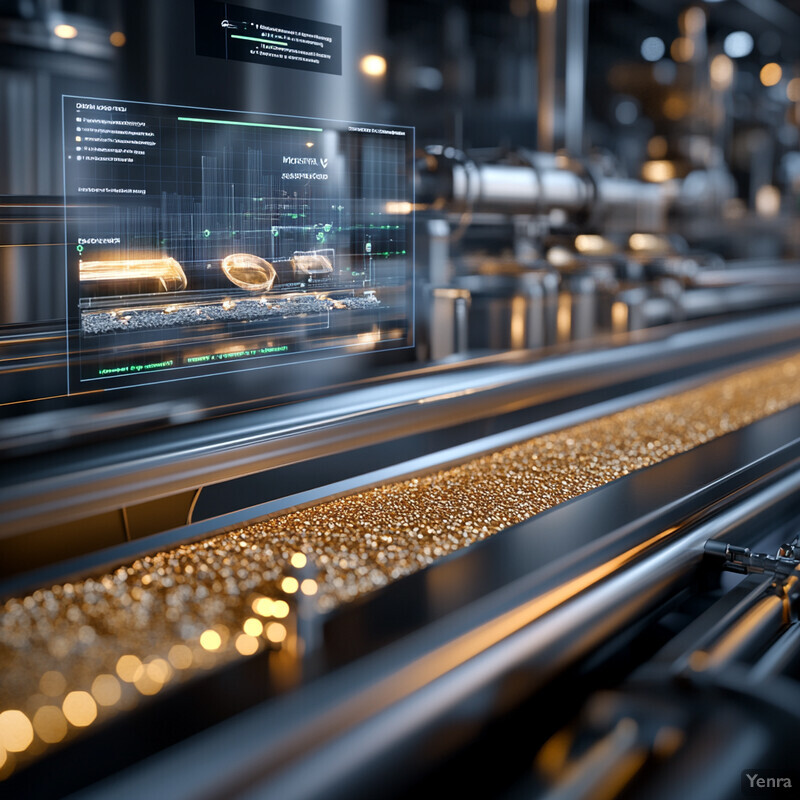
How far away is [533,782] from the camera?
1.36 ft

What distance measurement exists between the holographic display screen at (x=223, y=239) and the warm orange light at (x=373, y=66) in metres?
0.05

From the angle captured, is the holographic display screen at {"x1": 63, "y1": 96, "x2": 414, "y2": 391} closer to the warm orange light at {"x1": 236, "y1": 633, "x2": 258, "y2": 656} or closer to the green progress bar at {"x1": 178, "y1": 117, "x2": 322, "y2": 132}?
the green progress bar at {"x1": 178, "y1": 117, "x2": 322, "y2": 132}

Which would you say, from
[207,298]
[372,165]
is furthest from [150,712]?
[372,165]

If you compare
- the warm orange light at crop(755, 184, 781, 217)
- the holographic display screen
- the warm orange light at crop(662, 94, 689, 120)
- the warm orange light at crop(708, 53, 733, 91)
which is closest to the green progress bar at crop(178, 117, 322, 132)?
the holographic display screen

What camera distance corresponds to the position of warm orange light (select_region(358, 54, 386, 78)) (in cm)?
81

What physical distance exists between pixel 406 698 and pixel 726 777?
15 centimetres

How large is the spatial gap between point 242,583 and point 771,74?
128 inches

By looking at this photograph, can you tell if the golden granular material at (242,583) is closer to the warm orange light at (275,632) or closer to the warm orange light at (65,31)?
the warm orange light at (275,632)

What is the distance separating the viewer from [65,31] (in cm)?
59

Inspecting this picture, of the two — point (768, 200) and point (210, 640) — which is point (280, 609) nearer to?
point (210, 640)

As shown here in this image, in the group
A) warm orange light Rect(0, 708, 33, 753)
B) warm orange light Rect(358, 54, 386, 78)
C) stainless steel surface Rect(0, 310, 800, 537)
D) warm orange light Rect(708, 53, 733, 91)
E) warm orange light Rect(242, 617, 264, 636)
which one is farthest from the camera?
warm orange light Rect(708, 53, 733, 91)

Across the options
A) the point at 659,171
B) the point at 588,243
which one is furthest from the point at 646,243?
the point at 659,171

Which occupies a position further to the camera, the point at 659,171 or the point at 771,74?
the point at 771,74

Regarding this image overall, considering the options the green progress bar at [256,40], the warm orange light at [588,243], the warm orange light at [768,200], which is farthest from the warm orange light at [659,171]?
the green progress bar at [256,40]
